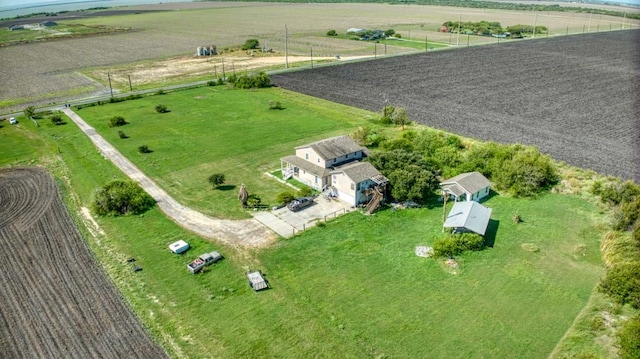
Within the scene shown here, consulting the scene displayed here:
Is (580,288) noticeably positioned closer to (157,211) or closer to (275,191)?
(275,191)

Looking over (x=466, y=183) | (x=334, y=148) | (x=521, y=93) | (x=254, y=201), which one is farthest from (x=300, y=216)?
(x=521, y=93)

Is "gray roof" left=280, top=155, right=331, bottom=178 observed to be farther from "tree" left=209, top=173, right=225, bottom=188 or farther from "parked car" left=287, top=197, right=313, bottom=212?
"tree" left=209, top=173, right=225, bottom=188

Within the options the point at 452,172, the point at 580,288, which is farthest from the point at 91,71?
the point at 580,288

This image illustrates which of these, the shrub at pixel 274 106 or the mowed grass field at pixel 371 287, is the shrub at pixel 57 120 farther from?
the shrub at pixel 274 106

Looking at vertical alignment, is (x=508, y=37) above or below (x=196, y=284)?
above

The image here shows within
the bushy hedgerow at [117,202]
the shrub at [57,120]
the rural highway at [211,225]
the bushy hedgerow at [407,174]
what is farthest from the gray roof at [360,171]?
the shrub at [57,120]

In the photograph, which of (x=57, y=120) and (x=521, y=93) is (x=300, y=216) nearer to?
(x=57, y=120)
